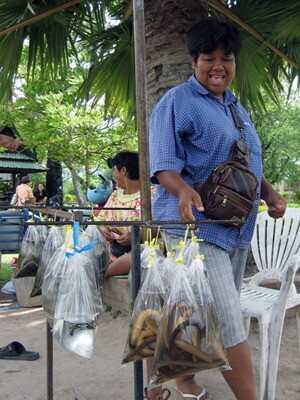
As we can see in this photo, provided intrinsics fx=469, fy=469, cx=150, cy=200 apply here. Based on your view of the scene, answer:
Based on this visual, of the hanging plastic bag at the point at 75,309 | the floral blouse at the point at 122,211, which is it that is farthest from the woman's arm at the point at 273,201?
the floral blouse at the point at 122,211

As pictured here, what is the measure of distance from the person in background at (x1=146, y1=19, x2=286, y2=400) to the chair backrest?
1.24m

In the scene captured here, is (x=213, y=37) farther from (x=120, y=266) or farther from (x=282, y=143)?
(x=282, y=143)

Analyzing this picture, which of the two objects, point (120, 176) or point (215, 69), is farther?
point (120, 176)

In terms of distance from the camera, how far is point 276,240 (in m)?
3.15

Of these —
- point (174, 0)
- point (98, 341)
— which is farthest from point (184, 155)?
point (98, 341)

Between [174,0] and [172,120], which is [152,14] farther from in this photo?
[172,120]

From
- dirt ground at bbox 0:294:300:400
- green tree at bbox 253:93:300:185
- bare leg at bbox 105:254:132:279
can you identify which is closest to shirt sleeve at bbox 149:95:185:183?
bare leg at bbox 105:254:132:279

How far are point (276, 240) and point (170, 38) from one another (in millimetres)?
1622

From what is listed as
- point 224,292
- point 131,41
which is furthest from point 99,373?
point 131,41

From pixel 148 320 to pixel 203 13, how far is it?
270 centimetres

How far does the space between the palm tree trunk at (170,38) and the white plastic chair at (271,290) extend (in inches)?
46.7

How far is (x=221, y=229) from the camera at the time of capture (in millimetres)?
1822

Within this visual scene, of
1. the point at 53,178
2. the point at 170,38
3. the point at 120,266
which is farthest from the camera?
the point at 53,178

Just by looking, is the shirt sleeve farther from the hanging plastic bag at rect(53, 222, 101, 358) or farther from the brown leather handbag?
the hanging plastic bag at rect(53, 222, 101, 358)
